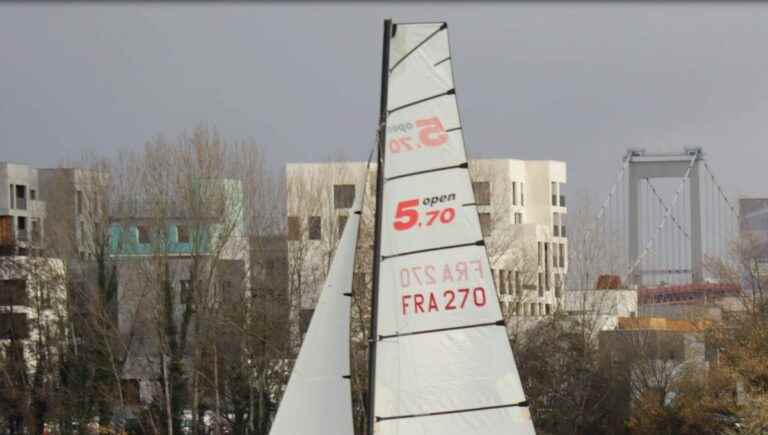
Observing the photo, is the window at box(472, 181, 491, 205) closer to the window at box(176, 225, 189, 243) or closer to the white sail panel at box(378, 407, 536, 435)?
the window at box(176, 225, 189, 243)

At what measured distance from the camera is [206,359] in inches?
2074

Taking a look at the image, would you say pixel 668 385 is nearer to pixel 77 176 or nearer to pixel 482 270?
pixel 77 176

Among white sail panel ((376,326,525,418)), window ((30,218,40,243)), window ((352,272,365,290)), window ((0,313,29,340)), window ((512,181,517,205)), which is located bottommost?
window ((0,313,29,340))

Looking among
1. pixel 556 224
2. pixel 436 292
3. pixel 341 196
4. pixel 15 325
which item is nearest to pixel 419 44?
pixel 436 292

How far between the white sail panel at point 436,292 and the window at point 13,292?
144 ft

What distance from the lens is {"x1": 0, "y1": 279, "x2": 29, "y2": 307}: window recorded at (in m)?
61.6

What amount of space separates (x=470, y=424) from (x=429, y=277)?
5.94 feet

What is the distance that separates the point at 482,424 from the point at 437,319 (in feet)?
4.43

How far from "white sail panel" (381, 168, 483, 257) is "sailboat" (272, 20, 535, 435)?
0.5 inches

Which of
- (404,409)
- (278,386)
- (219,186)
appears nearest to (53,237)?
(219,186)

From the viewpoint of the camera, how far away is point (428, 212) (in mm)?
18656

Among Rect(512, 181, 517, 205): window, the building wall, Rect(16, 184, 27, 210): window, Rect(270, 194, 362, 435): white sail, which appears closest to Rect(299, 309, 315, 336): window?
the building wall

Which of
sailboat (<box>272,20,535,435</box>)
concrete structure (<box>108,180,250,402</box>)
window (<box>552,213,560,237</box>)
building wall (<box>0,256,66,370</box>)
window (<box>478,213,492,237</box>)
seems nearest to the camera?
sailboat (<box>272,20,535,435</box>)

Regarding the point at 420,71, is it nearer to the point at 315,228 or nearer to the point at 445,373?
the point at 445,373
